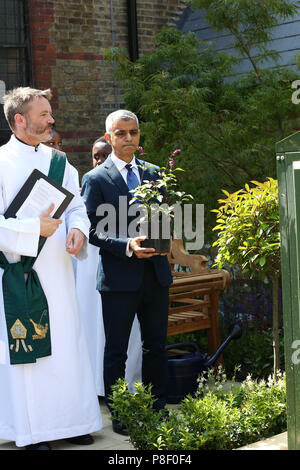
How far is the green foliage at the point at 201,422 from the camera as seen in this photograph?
4395mm

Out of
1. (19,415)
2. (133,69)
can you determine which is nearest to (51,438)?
(19,415)

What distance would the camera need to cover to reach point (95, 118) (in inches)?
391

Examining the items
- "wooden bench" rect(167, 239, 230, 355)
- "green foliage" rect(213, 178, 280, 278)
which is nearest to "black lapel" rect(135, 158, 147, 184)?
"green foliage" rect(213, 178, 280, 278)

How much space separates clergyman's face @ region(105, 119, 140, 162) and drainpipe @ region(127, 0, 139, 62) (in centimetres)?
492

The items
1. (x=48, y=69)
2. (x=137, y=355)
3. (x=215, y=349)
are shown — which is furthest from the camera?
(x=48, y=69)

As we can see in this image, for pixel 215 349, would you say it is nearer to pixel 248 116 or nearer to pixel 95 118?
pixel 248 116

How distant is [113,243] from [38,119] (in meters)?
0.95

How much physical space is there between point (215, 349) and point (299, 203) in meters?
3.05

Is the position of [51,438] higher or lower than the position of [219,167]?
lower

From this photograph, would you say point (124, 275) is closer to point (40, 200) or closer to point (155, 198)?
point (155, 198)

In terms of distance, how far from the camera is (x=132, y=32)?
10.2 m

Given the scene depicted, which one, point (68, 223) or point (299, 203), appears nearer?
point (299, 203)

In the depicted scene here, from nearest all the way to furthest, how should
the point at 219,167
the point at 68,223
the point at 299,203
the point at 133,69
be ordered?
1. the point at 299,203
2. the point at 68,223
3. the point at 219,167
4. the point at 133,69
